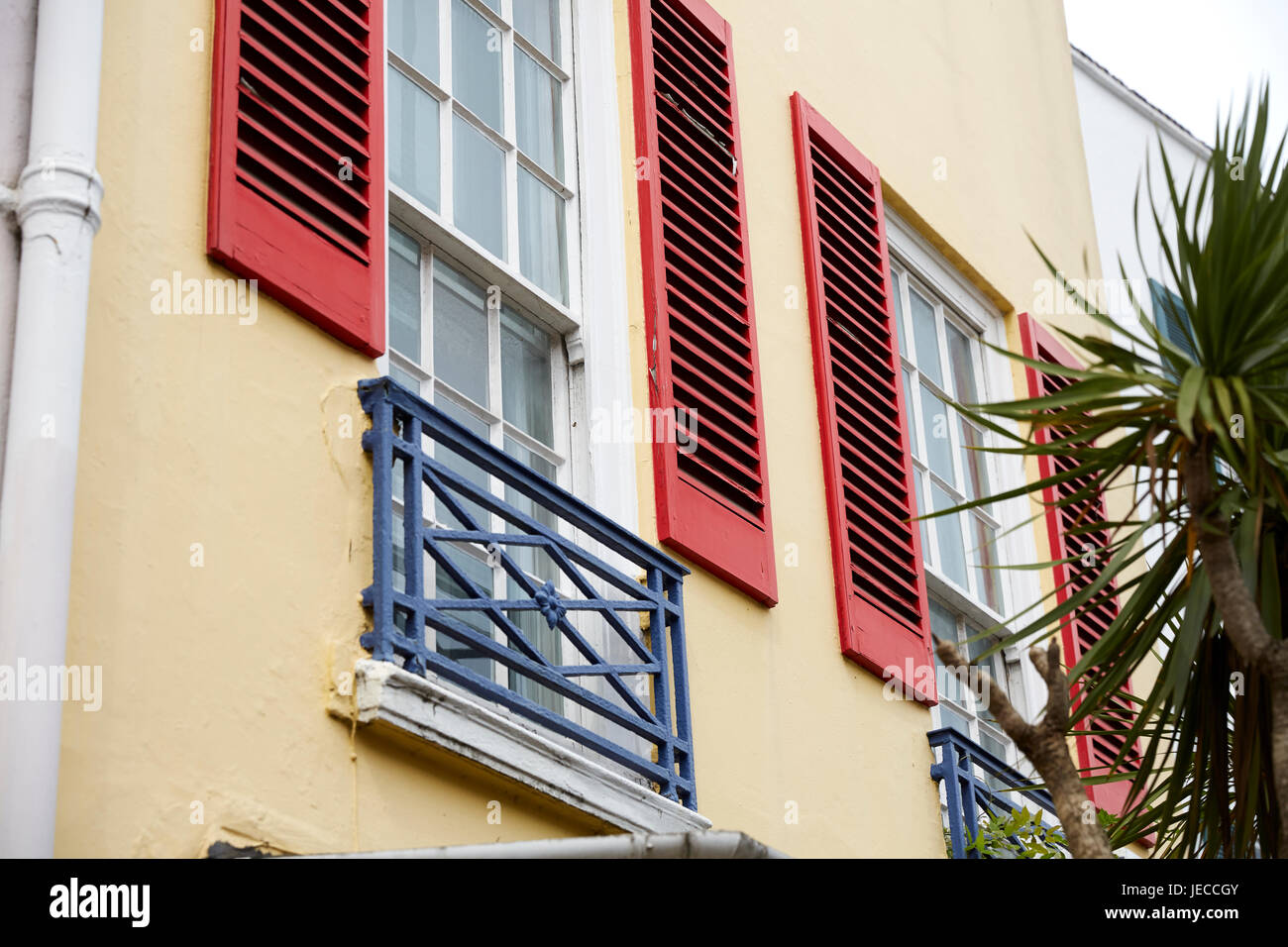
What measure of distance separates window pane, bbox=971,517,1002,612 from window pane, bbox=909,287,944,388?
700 mm

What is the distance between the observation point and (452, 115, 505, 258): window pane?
6.22m

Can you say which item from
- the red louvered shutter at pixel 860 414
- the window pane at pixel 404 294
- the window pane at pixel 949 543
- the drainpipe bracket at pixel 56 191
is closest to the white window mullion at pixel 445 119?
the window pane at pixel 404 294

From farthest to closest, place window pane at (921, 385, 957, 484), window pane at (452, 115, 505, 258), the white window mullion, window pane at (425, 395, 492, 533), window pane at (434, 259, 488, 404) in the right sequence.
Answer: window pane at (921, 385, 957, 484), window pane at (452, 115, 505, 258), the white window mullion, window pane at (434, 259, 488, 404), window pane at (425, 395, 492, 533)

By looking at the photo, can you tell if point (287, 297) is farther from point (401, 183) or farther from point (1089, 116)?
point (1089, 116)

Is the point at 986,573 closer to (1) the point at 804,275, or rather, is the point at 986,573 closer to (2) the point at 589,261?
(1) the point at 804,275

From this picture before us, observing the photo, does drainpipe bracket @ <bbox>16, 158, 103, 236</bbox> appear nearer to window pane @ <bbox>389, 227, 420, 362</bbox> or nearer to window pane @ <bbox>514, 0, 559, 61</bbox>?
window pane @ <bbox>389, 227, 420, 362</bbox>

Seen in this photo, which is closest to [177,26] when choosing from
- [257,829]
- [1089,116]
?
[257,829]

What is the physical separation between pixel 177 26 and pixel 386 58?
115cm

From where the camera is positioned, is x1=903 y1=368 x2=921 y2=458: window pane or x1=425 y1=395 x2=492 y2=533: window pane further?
x1=903 y1=368 x2=921 y2=458: window pane

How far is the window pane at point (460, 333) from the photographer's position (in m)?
5.90

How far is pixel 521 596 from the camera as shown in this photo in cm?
584

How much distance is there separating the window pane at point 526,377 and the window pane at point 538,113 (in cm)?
71

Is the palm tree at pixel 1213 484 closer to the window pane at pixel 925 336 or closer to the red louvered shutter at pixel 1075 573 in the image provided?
the red louvered shutter at pixel 1075 573

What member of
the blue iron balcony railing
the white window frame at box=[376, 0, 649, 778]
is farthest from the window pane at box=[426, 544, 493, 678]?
the white window frame at box=[376, 0, 649, 778]
